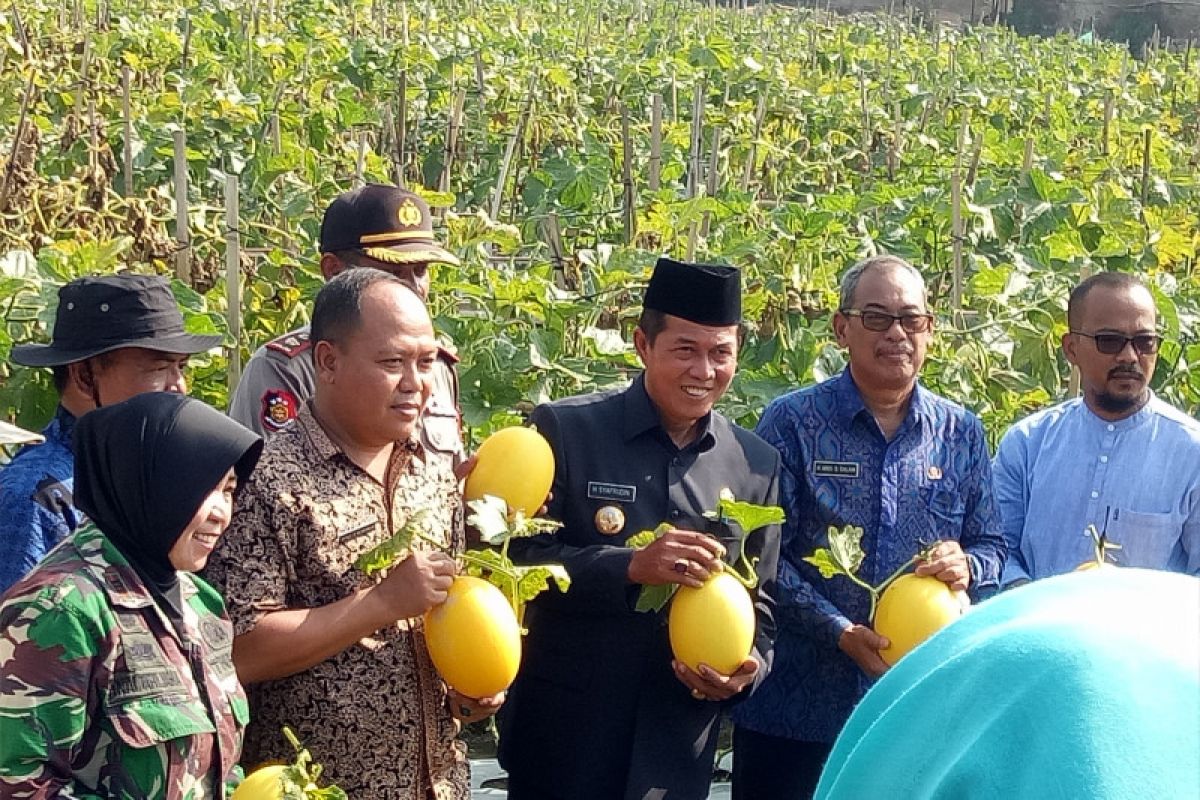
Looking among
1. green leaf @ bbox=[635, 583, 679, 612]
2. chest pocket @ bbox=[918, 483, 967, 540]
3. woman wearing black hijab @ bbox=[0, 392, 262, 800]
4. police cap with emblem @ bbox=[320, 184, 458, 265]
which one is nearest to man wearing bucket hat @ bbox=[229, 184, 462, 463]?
police cap with emblem @ bbox=[320, 184, 458, 265]

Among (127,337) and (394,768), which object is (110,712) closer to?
(394,768)

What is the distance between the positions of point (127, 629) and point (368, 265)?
1.49m

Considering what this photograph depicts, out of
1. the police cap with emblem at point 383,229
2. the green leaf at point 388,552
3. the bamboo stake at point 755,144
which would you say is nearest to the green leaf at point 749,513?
the green leaf at point 388,552

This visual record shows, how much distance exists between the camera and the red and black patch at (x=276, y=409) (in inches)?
135

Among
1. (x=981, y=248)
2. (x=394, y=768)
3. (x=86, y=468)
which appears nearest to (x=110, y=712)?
(x=86, y=468)

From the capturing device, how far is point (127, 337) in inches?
125

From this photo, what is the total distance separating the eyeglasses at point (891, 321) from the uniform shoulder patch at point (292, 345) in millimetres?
1234

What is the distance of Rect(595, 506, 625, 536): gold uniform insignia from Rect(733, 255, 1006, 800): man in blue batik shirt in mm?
466

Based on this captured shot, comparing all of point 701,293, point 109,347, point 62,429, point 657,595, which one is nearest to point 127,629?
point 62,429

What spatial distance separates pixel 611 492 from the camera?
3.51m

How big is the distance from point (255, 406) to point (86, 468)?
3.37ft

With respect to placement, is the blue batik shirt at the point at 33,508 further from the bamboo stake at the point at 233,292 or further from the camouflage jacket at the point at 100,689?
the bamboo stake at the point at 233,292

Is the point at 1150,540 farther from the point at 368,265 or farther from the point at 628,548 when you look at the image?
the point at 368,265

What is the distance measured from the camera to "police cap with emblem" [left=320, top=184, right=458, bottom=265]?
3730mm
